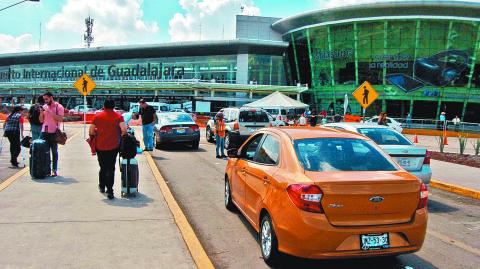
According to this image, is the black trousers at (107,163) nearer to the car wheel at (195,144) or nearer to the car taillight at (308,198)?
the car taillight at (308,198)

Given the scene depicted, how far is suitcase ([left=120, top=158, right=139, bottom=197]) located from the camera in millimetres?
7777

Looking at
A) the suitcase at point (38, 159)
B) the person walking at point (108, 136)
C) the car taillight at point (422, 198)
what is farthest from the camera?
the suitcase at point (38, 159)

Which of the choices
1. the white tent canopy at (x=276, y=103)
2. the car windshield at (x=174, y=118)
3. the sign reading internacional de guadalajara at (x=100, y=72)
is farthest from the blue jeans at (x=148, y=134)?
the sign reading internacional de guadalajara at (x=100, y=72)

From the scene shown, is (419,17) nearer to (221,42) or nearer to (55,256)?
(221,42)

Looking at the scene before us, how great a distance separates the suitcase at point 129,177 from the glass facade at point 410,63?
42.5 meters

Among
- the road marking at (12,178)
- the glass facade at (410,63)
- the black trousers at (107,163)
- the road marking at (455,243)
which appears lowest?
the road marking at (455,243)

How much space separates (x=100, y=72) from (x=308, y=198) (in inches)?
2925

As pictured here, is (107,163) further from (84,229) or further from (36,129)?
(36,129)

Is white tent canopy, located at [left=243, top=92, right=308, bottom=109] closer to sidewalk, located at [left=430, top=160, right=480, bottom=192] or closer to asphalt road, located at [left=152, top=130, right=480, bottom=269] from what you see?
sidewalk, located at [left=430, top=160, right=480, bottom=192]

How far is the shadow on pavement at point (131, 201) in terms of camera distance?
7.23 meters

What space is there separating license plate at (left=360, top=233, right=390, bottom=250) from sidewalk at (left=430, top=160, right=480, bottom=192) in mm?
6550

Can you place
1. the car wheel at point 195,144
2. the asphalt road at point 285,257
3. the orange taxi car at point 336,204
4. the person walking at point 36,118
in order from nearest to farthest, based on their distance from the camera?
1. the orange taxi car at point 336,204
2. the asphalt road at point 285,257
3. the person walking at point 36,118
4. the car wheel at point 195,144

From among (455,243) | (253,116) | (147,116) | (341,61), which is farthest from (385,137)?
(341,61)

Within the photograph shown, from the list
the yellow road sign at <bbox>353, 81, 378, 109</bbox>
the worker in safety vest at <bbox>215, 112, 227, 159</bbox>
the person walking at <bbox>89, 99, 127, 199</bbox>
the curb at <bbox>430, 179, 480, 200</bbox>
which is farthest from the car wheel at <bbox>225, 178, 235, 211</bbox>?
the yellow road sign at <bbox>353, 81, 378, 109</bbox>
